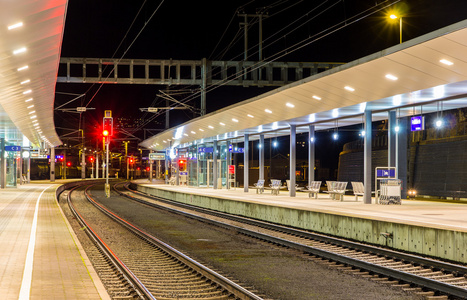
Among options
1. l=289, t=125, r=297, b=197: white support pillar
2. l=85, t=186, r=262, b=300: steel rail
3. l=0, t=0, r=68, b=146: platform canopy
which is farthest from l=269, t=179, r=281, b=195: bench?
l=85, t=186, r=262, b=300: steel rail

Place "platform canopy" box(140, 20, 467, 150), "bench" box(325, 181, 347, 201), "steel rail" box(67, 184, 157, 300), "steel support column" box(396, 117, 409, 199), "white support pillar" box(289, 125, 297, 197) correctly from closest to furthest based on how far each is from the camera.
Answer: "steel rail" box(67, 184, 157, 300) < "platform canopy" box(140, 20, 467, 150) < "steel support column" box(396, 117, 409, 199) < "bench" box(325, 181, 347, 201) < "white support pillar" box(289, 125, 297, 197)

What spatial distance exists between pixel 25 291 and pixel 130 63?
23595mm

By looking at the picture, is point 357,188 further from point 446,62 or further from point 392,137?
point 446,62

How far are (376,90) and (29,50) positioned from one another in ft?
34.8

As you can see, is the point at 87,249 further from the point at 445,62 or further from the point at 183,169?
the point at 183,169

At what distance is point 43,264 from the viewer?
33.9 feet

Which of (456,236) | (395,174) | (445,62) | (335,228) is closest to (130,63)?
(395,174)

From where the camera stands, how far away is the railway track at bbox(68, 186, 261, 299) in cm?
893

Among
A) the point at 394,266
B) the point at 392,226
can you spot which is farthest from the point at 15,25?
the point at 392,226

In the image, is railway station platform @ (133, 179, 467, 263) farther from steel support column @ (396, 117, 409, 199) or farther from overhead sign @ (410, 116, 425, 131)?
steel support column @ (396, 117, 409, 199)

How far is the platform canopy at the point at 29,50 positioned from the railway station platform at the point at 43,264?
4.52m

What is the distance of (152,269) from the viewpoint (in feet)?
38.2

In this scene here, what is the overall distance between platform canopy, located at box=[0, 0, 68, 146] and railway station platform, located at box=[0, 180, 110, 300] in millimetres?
4517

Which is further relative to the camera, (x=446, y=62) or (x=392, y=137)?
(x=392, y=137)
